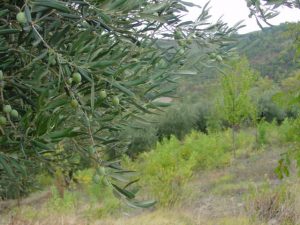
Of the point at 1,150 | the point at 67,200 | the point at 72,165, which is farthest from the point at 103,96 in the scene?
the point at 67,200

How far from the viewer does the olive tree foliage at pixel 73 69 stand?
150 centimetres

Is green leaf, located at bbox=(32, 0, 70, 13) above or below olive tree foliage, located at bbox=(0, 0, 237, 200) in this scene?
above

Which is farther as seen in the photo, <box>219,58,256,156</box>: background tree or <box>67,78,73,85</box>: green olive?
<box>219,58,256,156</box>: background tree

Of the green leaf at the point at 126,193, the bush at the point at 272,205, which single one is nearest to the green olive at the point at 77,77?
the green leaf at the point at 126,193

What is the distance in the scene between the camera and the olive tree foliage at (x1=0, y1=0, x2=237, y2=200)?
4.93 feet

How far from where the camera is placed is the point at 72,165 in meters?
3.09

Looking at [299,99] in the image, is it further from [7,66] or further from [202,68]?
[7,66]

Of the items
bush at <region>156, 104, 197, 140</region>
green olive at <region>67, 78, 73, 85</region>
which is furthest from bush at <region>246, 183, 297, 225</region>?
bush at <region>156, 104, 197, 140</region>

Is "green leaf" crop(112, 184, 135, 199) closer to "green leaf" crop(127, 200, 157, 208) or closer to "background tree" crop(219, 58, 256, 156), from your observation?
"green leaf" crop(127, 200, 157, 208)

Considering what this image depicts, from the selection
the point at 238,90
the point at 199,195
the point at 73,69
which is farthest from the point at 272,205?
the point at 238,90

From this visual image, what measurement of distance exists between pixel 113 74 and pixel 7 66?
0.48m

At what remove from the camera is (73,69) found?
1552mm

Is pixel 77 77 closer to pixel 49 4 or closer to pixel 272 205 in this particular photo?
pixel 49 4

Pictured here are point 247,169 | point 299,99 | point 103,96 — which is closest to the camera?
point 103,96
